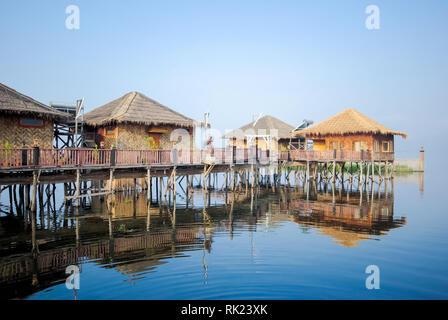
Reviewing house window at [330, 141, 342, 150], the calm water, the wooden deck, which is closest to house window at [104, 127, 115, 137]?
the wooden deck

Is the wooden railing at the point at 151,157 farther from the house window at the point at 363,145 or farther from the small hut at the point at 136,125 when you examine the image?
the small hut at the point at 136,125

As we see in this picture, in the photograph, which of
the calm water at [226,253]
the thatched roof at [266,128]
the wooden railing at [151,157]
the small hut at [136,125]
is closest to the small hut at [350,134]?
the wooden railing at [151,157]

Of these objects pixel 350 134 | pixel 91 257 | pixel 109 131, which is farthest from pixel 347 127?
pixel 91 257

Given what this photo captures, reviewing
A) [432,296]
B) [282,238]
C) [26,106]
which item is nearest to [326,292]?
[432,296]

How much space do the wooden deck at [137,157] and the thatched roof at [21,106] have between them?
3101 mm

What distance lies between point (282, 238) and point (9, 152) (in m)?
11.5

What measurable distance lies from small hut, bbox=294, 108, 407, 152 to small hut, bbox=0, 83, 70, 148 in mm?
23713

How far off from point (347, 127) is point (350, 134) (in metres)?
1.07

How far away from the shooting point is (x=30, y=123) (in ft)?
58.3

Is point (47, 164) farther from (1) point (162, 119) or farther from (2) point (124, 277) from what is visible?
(1) point (162, 119)

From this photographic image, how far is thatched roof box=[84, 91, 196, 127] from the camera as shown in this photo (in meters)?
22.3

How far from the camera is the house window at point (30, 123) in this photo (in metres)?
17.5

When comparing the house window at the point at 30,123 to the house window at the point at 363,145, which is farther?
the house window at the point at 363,145

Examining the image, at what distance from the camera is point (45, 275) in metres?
9.09
